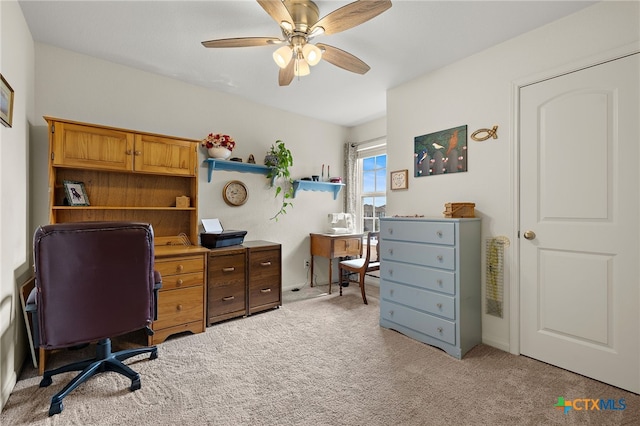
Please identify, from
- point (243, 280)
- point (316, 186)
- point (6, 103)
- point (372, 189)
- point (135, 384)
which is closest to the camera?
point (6, 103)

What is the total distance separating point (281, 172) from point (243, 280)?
151 centimetres

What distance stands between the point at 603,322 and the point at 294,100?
3.51m

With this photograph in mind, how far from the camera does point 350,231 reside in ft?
13.9

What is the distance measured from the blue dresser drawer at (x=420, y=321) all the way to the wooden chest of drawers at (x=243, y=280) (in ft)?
4.08

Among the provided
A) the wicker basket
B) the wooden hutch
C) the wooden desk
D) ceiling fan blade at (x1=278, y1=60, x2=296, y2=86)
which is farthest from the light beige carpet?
ceiling fan blade at (x1=278, y1=60, x2=296, y2=86)

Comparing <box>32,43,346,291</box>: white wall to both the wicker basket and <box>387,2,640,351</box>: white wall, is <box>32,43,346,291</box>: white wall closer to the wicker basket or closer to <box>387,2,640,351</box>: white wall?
<box>387,2,640,351</box>: white wall

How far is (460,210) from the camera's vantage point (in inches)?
96.1

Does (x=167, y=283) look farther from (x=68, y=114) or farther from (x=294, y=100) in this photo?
(x=294, y=100)

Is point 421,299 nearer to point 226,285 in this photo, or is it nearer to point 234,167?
point 226,285

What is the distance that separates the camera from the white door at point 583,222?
5.83 ft

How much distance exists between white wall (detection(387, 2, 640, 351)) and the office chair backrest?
8.27 ft

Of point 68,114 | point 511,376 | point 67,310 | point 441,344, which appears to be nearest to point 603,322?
point 511,376

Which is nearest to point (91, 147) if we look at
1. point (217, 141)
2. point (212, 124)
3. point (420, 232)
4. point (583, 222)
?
point (217, 141)

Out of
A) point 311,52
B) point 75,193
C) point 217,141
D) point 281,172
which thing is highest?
point 311,52
